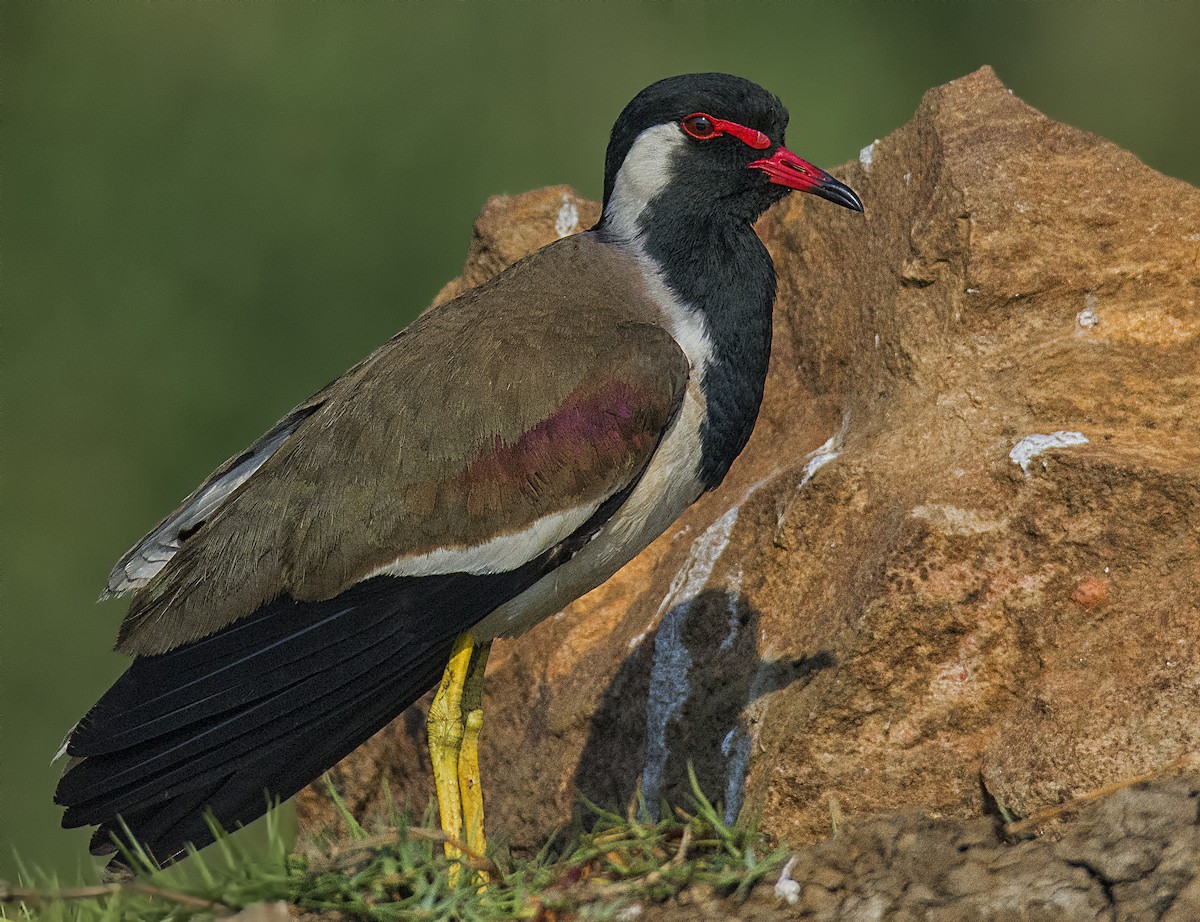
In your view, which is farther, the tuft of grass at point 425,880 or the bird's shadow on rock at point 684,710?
the bird's shadow on rock at point 684,710

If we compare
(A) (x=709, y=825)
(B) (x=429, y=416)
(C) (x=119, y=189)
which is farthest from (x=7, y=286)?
(A) (x=709, y=825)

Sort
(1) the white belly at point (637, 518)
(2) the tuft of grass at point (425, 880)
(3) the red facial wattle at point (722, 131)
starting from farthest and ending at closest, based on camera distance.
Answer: (3) the red facial wattle at point (722, 131) < (1) the white belly at point (637, 518) < (2) the tuft of grass at point (425, 880)

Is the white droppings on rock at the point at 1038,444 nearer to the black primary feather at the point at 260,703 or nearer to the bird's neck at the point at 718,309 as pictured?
the bird's neck at the point at 718,309

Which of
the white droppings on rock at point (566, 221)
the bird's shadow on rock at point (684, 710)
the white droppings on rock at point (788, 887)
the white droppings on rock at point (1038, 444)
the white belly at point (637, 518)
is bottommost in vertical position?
the white droppings on rock at point (788, 887)

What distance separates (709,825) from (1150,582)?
1383mm

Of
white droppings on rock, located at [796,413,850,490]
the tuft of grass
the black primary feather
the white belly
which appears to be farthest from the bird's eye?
the tuft of grass

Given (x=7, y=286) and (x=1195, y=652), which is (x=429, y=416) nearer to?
(x=1195, y=652)

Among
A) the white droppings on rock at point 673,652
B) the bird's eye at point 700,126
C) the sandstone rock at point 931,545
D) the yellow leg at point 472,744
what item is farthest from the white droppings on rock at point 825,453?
the yellow leg at point 472,744

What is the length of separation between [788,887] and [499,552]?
1.22 m

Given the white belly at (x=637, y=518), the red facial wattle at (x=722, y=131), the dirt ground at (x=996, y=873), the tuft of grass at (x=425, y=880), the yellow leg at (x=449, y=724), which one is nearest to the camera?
the dirt ground at (x=996, y=873)

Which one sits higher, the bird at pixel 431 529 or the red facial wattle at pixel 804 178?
the red facial wattle at pixel 804 178

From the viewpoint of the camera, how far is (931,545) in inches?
179

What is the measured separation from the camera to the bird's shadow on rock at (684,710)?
497 centimetres

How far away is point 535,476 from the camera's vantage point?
463 cm
